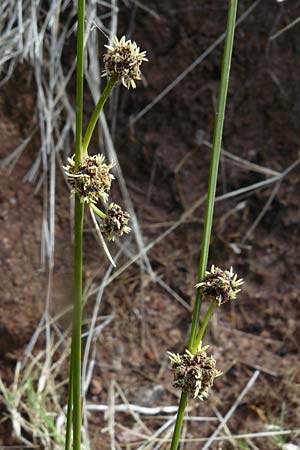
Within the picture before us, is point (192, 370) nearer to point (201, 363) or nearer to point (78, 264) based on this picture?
point (201, 363)

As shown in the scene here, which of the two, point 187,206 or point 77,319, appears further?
point 187,206

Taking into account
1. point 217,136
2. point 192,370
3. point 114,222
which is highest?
point 217,136

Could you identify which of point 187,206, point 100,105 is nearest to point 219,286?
point 100,105

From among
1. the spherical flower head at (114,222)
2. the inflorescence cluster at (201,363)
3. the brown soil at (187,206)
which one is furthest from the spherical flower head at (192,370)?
the brown soil at (187,206)

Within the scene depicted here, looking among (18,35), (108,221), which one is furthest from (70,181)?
(18,35)

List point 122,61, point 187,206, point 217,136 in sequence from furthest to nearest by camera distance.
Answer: point 187,206 → point 217,136 → point 122,61

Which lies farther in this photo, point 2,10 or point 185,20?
point 185,20

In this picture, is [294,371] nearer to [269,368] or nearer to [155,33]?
[269,368]
